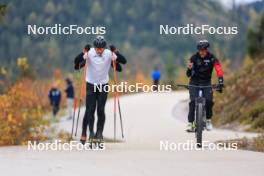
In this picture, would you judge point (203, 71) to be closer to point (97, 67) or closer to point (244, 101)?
point (97, 67)

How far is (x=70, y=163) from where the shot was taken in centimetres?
988

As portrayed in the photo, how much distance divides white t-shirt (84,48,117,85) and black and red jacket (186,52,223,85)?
1.52 m

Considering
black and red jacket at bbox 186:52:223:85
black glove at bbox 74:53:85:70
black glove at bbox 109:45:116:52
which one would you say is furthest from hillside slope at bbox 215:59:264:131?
black glove at bbox 74:53:85:70

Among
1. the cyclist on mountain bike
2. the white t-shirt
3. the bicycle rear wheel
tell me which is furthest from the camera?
the cyclist on mountain bike

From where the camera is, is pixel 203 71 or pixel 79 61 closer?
pixel 79 61

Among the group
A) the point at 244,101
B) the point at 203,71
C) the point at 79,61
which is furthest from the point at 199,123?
the point at 244,101

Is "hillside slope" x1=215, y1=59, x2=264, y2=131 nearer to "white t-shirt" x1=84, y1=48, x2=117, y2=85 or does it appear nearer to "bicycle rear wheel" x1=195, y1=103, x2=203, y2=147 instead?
"bicycle rear wheel" x1=195, y1=103, x2=203, y2=147

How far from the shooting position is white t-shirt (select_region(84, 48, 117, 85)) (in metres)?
12.3

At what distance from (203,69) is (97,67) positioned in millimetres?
1938

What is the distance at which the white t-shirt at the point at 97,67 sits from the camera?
1233cm

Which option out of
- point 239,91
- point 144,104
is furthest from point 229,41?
point 239,91

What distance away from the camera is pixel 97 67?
1233 cm

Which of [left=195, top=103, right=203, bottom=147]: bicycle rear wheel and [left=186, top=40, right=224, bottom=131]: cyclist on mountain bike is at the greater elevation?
[left=186, top=40, right=224, bottom=131]: cyclist on mountain bike

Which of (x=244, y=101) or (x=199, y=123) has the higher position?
(x=244, y=101)
